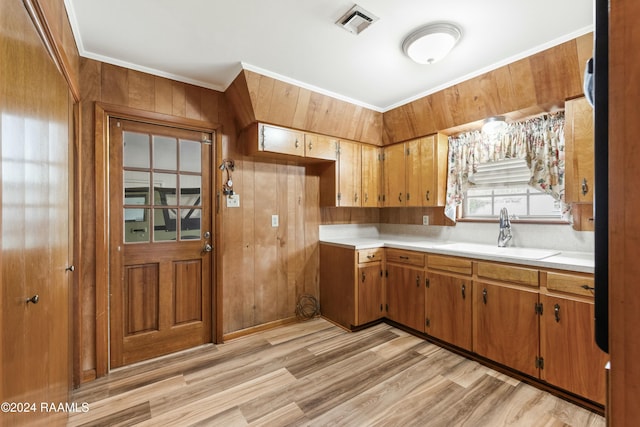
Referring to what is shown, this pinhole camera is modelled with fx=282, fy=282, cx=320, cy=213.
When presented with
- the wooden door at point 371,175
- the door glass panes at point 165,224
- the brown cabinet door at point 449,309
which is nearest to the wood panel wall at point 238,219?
the door glass panes at point 165,224

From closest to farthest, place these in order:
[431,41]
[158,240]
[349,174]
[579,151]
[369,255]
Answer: [431,41] → [579,151] → [158,240] → [369,255] → [349,174]

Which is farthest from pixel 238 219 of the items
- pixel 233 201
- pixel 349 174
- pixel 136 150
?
pixel 349 174

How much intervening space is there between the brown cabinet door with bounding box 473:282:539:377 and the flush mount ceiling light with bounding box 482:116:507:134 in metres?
1.45

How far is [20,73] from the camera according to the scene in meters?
0.99

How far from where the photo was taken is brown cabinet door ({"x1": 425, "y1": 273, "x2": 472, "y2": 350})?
2451mm

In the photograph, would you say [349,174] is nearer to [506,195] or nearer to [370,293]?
[370,293]

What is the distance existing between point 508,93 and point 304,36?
176cm

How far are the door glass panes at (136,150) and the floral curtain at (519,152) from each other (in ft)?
9.83

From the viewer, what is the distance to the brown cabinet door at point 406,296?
283 centimetres

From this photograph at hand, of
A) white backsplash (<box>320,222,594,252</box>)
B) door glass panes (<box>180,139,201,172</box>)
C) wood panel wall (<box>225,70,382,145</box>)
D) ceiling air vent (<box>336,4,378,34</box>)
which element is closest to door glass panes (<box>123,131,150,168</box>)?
door glass panes (<box>180,139,201,172</box>)

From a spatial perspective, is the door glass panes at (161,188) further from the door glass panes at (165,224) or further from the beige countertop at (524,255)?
the beige countertop at (524,255)

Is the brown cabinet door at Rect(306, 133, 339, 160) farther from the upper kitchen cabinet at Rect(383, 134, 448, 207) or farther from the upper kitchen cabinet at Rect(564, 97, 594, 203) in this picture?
the upper kitchen cabinet at Rect(564, 97, 594, 203)

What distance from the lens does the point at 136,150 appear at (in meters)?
2.42

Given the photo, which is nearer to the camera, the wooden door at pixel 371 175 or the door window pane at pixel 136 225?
the door window pane at pixel 136 225
